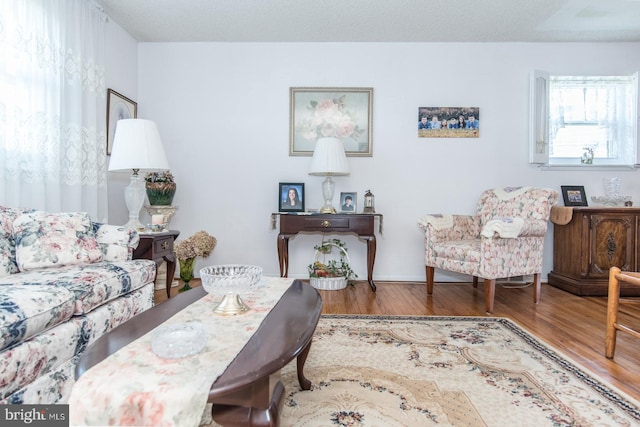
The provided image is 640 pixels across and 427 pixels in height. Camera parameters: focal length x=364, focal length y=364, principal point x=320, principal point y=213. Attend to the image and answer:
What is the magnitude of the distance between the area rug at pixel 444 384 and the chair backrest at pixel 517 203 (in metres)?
1.12

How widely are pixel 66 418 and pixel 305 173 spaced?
296cm

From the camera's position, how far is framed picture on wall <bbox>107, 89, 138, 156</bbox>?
317 cm

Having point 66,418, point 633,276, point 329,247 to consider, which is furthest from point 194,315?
point 329,247

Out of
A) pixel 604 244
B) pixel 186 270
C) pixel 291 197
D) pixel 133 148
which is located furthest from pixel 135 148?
pixel 604 244

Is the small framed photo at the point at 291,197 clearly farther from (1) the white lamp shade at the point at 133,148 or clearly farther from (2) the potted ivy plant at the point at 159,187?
(1) the white lamp shade at the point at 133,148

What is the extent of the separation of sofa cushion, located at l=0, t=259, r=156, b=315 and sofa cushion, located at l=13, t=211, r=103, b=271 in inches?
1.7

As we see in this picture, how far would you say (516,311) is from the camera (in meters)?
2.69

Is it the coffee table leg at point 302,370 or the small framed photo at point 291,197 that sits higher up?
the small framed photo at point 291,197

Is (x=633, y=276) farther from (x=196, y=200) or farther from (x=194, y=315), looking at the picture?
(x=196, y=200)

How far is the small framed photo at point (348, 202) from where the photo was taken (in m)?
3.56

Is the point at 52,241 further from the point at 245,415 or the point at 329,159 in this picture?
the point at 329,159

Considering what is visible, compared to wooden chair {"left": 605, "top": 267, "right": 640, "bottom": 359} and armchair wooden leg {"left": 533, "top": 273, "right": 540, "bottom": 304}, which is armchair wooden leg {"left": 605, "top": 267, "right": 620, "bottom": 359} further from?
armchair wooden leg {"left": 533, "top": 273, "right": 540, "bottom": 304}

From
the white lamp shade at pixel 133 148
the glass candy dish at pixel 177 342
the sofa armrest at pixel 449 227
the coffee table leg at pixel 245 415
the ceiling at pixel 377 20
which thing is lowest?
the coffee table leg at pixel 245 415

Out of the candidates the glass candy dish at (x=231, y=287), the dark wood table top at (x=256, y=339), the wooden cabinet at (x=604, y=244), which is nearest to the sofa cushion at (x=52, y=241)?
the dark wood table top at (x=256, y=339)
